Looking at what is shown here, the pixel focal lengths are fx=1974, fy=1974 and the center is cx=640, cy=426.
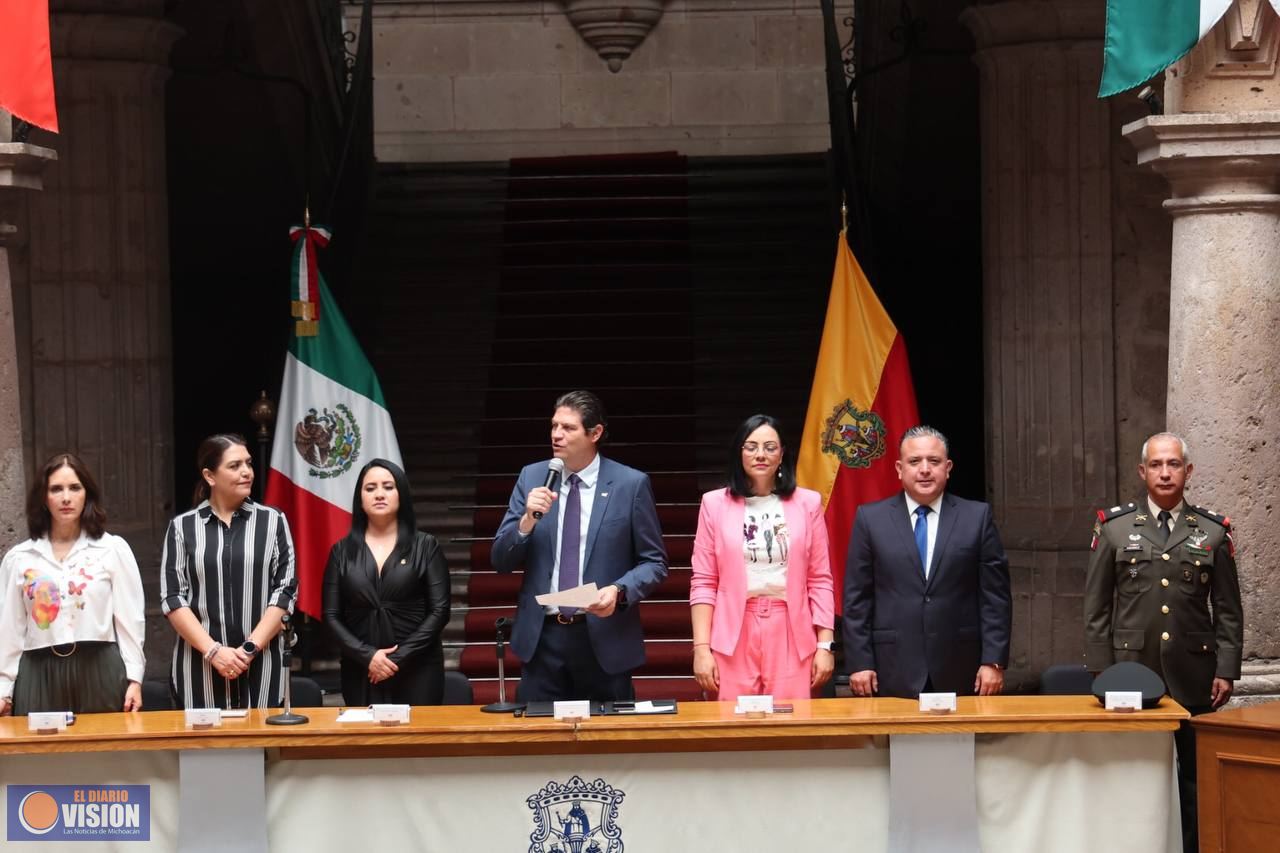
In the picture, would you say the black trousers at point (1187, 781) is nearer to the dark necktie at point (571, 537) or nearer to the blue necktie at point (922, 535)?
the blue necktie at point (922, 535)

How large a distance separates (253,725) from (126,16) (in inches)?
194

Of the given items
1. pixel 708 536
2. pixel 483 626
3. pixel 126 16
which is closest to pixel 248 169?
pixel 126 16

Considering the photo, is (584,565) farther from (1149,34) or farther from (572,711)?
(1149,34)

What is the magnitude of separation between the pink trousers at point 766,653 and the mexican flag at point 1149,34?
2.25 m

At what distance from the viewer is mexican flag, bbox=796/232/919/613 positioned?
862cm

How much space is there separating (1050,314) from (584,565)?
3.76m

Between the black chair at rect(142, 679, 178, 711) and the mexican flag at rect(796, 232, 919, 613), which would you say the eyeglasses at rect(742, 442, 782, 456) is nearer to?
the black chair at rect(142, 679, 178, 711)

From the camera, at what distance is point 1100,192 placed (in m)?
9.27

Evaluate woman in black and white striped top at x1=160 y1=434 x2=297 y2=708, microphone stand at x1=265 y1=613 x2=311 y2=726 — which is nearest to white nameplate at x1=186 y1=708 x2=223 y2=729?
microphone stand at x1=265 y1=613 x2=311 y2=726

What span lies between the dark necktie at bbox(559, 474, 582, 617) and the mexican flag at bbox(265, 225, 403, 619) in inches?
107

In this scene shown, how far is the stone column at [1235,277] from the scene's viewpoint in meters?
6.86

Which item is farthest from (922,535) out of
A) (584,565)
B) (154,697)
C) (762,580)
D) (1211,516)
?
(154,697)

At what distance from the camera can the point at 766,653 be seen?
6.27 metres

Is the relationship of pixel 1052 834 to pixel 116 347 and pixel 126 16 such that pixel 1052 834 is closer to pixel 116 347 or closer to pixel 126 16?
pixel 116 347
